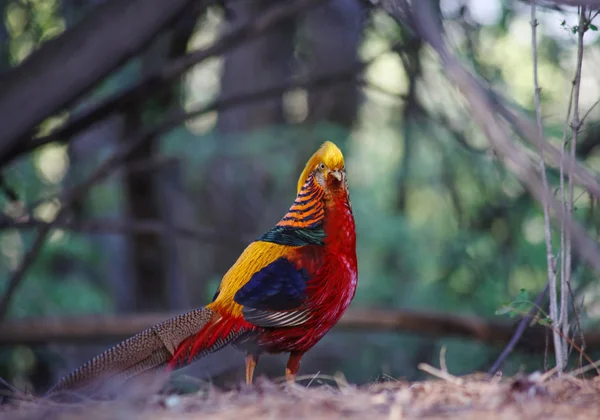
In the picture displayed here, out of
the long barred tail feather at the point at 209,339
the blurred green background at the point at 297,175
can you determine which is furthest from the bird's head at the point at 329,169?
the blurred green background at the point at 297,175

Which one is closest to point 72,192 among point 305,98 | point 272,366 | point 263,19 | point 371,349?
point 263,19

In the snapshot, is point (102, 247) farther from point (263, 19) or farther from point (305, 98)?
point (263, 19)

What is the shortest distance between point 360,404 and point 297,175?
23.1 ft

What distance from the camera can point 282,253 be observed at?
11.4ft

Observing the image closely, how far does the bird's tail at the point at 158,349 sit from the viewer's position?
10.5ft

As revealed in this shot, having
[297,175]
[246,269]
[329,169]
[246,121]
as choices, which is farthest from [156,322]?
[246,121]

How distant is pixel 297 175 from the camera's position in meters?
9.41

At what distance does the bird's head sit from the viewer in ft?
11.5

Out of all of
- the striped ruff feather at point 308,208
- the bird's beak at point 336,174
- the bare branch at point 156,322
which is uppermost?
the bird's beak at point 336,174

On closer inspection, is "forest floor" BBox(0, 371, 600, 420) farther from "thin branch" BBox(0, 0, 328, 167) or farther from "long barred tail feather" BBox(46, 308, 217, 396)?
"thin branch" BBox(0, 0, 328, 167)

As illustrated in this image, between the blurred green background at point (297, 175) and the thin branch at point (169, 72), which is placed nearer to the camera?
the thin branch at point (169, 72)

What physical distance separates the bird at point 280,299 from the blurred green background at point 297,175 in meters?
1.96

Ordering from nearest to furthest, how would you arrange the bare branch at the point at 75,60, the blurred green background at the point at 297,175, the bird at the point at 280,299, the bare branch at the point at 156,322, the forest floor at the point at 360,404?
the forest floor at the point at 360,404 → the bird at the point at 280,299 → the bare branch at the point at 75,60 → the bare branch at the point at 156,322 → the blurred green background at the point at 297,175

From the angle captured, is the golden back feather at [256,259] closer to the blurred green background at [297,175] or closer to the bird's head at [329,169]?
the bird's head at [329,169]
